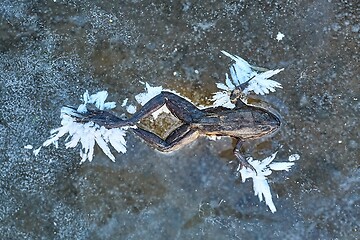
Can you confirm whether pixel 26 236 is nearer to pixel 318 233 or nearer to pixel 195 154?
pixel 195 154

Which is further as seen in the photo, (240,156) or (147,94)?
(147,94)

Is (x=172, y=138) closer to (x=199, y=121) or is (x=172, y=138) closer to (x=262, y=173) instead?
(x=199, y=121)

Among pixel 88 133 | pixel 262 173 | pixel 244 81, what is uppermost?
pixel 244 81

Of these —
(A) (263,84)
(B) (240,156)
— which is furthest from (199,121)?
(A) (263,84)

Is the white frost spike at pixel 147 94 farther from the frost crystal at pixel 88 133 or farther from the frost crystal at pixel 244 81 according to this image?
the frost crystal at pixel 244 81

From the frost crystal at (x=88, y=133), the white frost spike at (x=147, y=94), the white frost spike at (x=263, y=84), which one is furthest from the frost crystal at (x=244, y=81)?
the frost crystal at (x=88, y=133)

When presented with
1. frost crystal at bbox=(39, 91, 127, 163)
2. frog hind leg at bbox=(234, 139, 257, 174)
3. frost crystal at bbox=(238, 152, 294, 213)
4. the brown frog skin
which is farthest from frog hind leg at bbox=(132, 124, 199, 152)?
frost crystal at bbox=(238, 152, 294, 213)

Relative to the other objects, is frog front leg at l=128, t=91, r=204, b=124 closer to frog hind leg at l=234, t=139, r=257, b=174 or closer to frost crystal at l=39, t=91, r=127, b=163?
frost crystal at l=39, t=91, r=127, b=163
